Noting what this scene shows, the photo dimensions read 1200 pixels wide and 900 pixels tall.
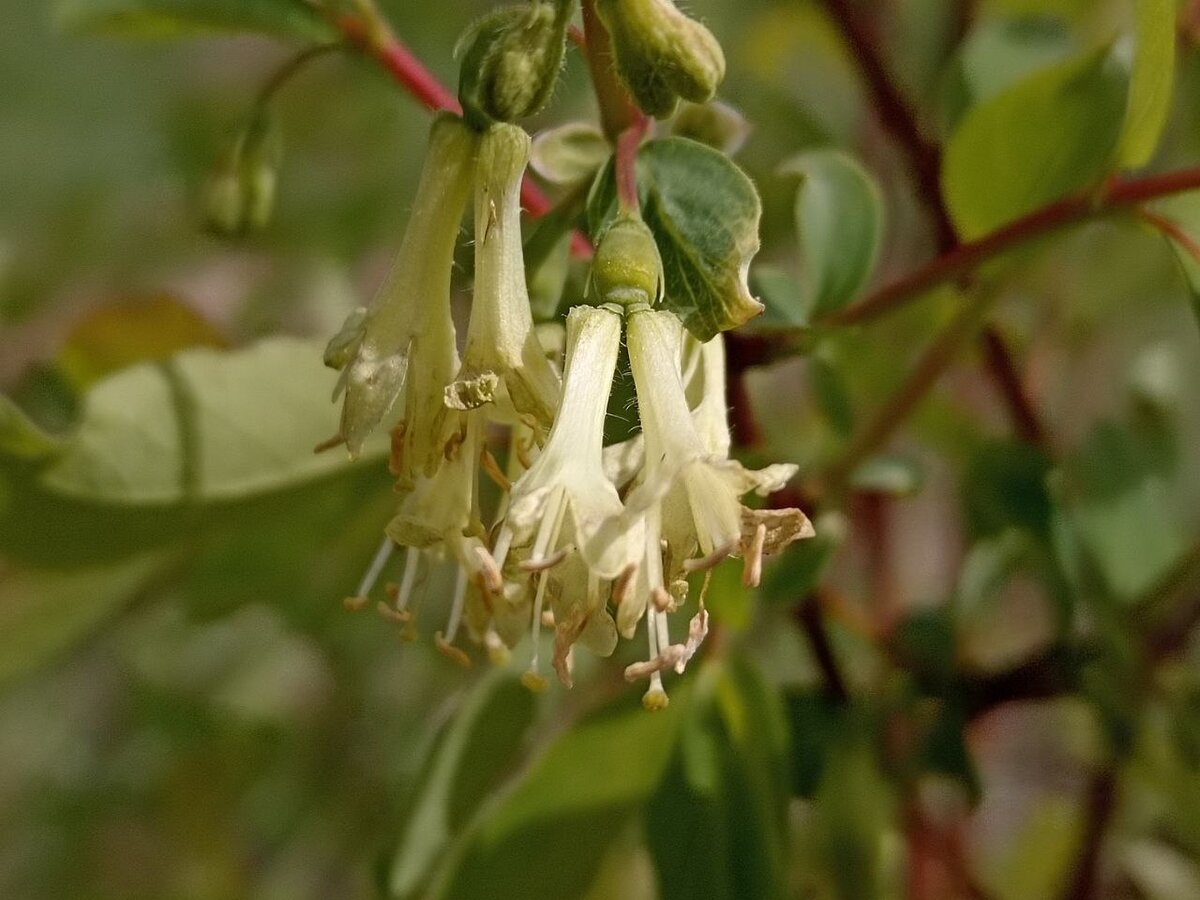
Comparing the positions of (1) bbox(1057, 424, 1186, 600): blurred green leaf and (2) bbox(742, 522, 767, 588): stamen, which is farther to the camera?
(1) bbox(1057, 424, 1186, 600): blurred green leaf

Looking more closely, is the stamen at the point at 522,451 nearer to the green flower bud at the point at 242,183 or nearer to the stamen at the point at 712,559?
the stamen at the point at 712,559

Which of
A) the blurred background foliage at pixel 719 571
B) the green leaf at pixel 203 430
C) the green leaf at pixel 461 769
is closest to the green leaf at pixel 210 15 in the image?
the blurred background foliage at pixel 719 571

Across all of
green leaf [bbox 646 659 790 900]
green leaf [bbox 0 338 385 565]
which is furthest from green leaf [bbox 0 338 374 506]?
green leaf [bbox 646 659 790 900]

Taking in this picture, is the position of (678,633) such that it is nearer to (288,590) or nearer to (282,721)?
(288,590)

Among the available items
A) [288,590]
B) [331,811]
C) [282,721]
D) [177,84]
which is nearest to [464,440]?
[288,590]

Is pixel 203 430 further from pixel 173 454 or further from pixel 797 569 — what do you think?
pixel 797 569

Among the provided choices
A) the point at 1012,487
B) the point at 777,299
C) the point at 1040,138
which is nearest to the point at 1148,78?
the point at 1040,138

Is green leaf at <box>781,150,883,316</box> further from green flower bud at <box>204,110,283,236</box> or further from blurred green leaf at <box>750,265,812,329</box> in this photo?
green flower bud at <box>204,110,283,236</box>
